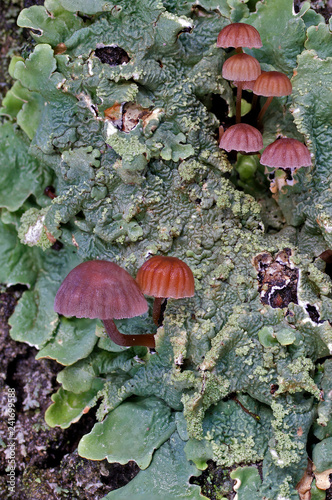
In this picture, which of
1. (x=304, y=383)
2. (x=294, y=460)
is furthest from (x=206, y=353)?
(x=294, y=460)

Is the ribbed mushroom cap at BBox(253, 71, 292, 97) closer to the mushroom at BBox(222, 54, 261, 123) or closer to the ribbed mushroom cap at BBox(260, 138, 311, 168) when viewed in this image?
the mushroom at BBox(222, 54, 261, 123)

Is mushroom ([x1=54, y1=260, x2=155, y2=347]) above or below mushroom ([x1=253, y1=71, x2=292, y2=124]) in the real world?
below

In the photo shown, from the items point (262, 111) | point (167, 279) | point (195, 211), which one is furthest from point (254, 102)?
point (167, 279)

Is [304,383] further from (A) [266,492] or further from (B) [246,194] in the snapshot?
(B) [246,194]

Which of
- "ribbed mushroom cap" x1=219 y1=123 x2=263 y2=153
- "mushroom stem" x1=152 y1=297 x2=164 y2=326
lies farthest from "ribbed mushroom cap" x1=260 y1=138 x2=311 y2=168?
"mushroom stem" x1=152 y1=297 x2=164 y2=326

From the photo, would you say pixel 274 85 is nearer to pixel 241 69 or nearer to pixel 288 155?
pixel 241 69
